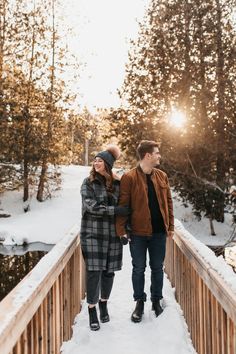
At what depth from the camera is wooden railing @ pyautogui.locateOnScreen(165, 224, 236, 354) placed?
2.57m

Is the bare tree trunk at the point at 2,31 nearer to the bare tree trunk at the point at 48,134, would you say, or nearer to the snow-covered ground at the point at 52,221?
the bare tree trunk at the point at 48,134

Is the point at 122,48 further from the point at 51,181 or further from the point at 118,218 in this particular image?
the point at 118,218

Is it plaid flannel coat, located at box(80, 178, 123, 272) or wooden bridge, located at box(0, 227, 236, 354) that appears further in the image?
plaid flannel coat, located at box(80, 178, 123, 272)

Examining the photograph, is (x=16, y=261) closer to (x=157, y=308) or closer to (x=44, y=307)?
(x=157, y=308)

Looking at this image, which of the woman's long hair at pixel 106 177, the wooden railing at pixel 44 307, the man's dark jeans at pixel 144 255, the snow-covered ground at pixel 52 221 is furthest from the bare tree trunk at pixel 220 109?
the wooden railing at pixel 44 307

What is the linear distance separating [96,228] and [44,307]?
1.18 m

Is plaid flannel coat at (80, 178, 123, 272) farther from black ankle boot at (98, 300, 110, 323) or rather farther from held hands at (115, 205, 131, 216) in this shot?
black ankle boot at (98, 300, 110, 323)

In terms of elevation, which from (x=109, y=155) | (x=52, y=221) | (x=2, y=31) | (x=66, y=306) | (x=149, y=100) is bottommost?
(x=52, y=221)

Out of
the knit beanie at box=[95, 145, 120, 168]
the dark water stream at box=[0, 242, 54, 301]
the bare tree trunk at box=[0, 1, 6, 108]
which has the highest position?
the bare tree trunk at box=[0, 1, 6, 108]

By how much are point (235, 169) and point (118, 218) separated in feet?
38.7

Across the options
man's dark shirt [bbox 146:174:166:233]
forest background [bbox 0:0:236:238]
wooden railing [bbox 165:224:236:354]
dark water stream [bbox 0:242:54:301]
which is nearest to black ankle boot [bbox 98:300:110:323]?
wooden railing [bbox 165:224:236:354]

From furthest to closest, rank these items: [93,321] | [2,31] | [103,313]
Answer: [2,31] → [103,313] → [93,321]

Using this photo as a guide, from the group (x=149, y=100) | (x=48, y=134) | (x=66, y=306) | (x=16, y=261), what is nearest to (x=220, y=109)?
(x=149, y=100)

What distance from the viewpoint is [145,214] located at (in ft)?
13.8
